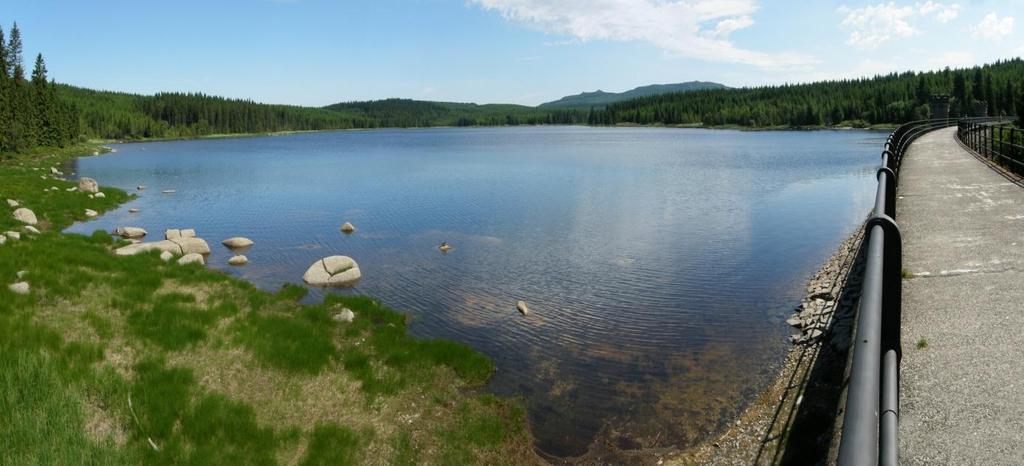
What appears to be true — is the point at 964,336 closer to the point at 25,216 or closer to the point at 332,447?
the point at 332,447

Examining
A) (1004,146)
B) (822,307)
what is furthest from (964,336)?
(1004,146)

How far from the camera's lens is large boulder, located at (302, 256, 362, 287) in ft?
76.3

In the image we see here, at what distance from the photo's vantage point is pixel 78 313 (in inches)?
538

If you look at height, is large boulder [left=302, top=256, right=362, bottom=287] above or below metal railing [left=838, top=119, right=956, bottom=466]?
below

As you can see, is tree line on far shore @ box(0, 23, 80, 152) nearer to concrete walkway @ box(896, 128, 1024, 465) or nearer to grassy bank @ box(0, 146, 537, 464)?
grassy bank @ box(0, 146, 537, 464)

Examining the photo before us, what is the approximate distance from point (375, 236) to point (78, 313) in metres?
20.0

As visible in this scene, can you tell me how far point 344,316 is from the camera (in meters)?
17.7

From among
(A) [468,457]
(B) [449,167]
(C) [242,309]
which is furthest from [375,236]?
(B) [449,167]

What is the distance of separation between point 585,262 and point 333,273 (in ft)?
35.6

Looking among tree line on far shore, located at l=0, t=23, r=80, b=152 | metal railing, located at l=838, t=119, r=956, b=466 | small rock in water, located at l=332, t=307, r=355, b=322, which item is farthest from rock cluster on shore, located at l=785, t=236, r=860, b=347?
tree line on far shore, located at l=0, t=23, r=80, b=152

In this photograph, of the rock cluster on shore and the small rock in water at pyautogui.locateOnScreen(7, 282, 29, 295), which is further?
the rock cluster on shore

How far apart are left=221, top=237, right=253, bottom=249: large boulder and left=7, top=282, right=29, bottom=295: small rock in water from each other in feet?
55.8

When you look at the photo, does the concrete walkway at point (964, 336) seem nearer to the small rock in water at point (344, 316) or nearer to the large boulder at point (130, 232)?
the small rock in water at point (344, 316)

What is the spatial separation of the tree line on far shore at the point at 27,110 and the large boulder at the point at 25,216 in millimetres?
56059
